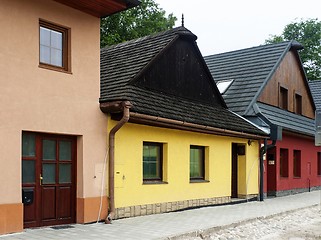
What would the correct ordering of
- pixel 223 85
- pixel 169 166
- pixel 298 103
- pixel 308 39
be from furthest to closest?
1. pixel 308 39
2. pixel 298 103
3. pixel 223 85
4. pixel 169 166

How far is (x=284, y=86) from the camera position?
67.0 feet

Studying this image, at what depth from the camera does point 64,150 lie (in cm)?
971

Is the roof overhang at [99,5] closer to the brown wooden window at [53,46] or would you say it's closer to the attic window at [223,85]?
the brown wooden window at [53,46]

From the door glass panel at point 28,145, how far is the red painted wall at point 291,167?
1078cm

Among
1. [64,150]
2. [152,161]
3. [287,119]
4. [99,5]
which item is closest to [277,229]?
[152,161]

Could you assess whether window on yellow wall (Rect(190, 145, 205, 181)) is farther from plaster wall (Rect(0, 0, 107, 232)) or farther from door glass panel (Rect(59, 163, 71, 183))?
door glass panel (Rect(59, 163, 71, 183))

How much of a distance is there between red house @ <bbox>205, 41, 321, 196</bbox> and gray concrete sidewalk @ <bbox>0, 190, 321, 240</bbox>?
4201 mm

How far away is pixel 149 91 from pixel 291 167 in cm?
960

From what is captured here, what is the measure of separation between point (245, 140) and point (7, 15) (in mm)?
9837

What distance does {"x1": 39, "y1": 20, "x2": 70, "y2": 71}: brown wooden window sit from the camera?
9312 mm

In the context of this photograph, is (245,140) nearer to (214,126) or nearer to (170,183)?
(214,126)

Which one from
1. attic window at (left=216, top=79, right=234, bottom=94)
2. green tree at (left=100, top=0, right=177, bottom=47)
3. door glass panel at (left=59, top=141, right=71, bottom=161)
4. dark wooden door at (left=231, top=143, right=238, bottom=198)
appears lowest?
dark wooden door at (left=231, top=143, right=238, bottom=198)

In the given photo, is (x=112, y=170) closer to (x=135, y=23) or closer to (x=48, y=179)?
(x=48, y=179)

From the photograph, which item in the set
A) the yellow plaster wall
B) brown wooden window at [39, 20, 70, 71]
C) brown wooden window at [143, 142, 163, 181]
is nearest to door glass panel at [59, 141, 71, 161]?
the yellow plaster wall
